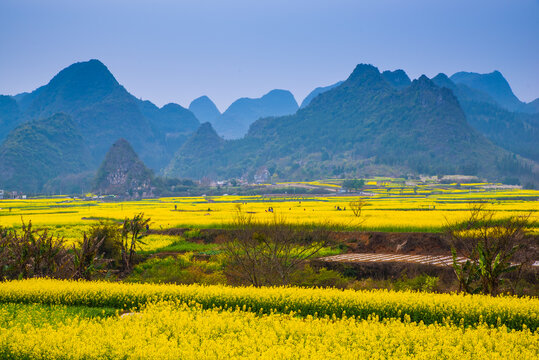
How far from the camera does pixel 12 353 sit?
378 inches

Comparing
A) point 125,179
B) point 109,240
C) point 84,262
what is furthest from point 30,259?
point 125,179

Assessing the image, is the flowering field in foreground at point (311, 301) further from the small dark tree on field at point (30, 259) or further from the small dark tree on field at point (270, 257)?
the small dark tree on field at point (270, 257)

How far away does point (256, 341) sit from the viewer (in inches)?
392

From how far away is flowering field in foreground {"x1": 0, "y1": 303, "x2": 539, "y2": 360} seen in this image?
9000 millimetres

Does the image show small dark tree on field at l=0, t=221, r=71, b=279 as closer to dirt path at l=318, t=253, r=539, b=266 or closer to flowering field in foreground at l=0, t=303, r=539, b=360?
flowering field in foreground at l=0, t=303, r=539, b=360

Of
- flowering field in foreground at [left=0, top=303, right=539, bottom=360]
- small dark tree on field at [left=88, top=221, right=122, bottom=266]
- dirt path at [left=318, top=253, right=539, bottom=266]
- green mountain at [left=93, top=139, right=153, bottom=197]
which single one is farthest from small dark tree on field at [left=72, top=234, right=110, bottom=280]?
green mountain at [left=93, top=139, right=153, bottom=197]

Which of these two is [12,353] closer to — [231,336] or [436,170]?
[231,336]

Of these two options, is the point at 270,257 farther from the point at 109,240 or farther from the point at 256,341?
the point at 109,240

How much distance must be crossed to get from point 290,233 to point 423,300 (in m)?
6.74

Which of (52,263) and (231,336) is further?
(52,263)

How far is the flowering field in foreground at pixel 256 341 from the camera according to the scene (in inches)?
354

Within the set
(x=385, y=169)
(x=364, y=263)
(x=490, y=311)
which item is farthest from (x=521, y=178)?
(x=490, y=311)

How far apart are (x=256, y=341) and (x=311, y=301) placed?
12.2 ft

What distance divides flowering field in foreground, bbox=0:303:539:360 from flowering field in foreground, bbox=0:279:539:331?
1.17 metres
